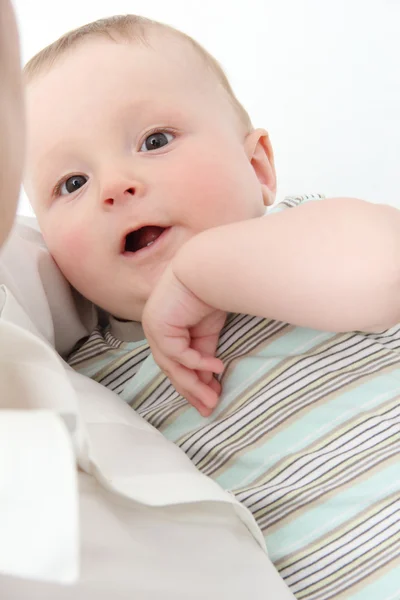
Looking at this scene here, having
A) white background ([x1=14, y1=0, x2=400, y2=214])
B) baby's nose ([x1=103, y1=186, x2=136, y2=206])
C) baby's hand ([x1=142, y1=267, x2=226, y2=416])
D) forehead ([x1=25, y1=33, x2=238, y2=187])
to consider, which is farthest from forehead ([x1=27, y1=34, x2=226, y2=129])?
white background ([x1=14, y1=0, x2=400, y2=214])

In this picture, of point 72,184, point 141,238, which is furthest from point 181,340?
point 72,184

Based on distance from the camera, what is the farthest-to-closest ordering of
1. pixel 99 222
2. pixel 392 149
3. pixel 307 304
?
pixel 392 149 → pixel 99 222 → pixel 307 304

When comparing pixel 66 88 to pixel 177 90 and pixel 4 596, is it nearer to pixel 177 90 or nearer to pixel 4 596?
pixel 177 90

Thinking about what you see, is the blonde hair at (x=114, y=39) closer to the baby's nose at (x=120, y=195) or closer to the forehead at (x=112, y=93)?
the forehead at (x=112, y=93)

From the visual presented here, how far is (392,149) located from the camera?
3.82 ft

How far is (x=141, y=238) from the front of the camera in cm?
76

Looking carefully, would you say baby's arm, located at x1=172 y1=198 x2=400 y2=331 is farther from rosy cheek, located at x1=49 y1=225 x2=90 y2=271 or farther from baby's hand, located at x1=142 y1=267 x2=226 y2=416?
rosy cheek, located at x1=49 y1=225 x2=90 y2=271

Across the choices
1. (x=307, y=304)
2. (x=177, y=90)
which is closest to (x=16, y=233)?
(x=177, y=90)

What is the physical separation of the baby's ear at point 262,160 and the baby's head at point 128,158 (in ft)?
0.08

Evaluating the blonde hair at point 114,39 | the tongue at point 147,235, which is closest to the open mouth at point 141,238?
the tongue at point 147,235

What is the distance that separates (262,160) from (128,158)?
216mm

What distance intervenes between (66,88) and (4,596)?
611 millimetres

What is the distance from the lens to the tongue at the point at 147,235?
747mm

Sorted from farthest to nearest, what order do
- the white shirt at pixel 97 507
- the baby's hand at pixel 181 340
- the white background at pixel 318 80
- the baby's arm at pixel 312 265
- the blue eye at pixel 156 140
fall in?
1. the white background at pixel 318 80
2. the blue eye at pixel 156 140
3. the baby's hand at pixel 181 340
4. the baby's arm at pixel 312 265
5. the white shirt at pixel 97 507
